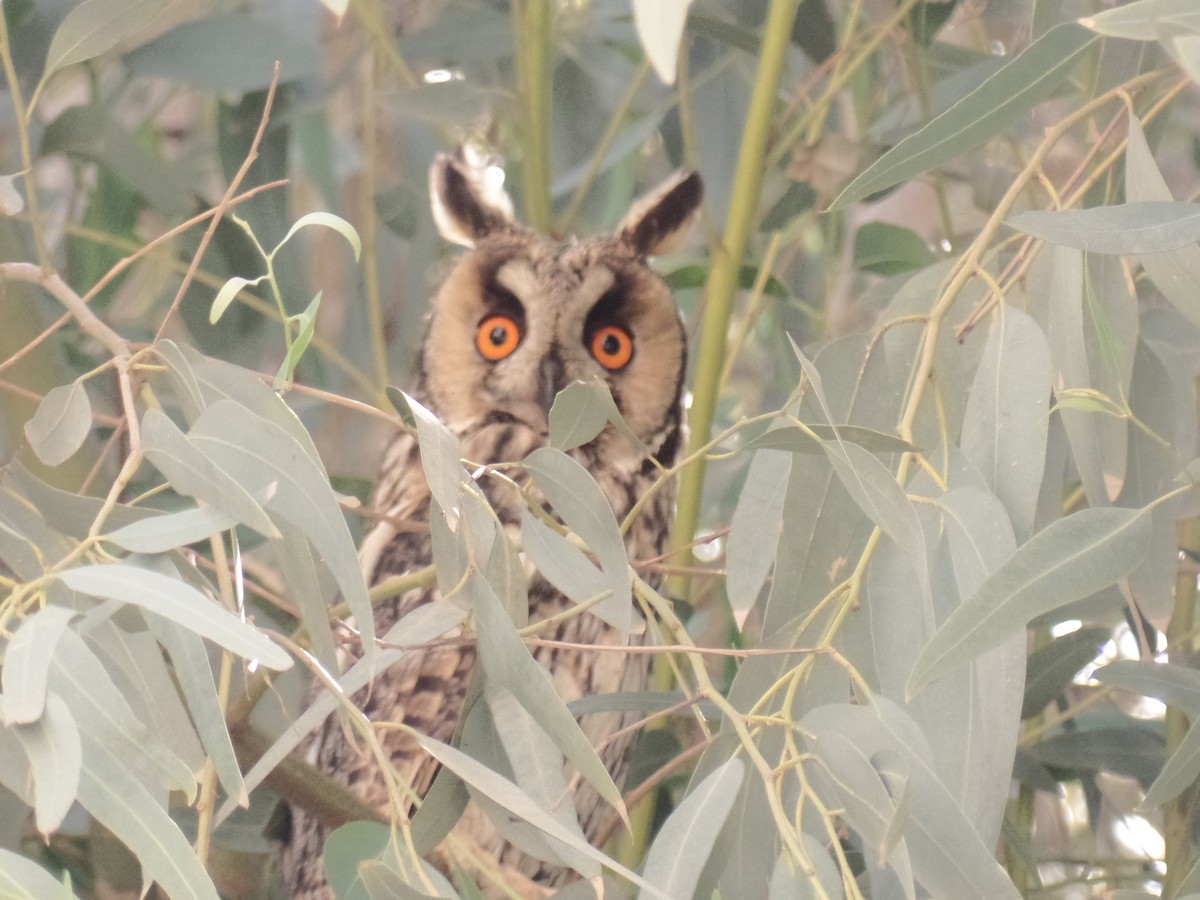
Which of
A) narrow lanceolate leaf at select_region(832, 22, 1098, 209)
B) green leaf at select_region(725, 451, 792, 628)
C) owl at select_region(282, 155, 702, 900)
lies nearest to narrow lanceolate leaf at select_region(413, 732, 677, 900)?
green leaf at select_region(725, 451, 792, 628)

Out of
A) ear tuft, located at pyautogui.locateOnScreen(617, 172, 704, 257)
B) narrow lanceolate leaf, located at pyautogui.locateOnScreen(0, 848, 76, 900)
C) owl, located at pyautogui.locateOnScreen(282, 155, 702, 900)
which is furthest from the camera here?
ear tuft, located at pyautogui.locateOnScreen(617, 172, 704, 257)

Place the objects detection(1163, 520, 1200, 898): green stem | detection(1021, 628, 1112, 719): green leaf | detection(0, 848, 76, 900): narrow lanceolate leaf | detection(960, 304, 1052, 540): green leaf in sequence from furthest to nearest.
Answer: detection(1021, 628, 1112, 719): green leaf → detection(1163, 520, 1200, 898): green stem → detection(960, 304, 1052, 540): green leaf → detection(0, 848, 76, 900): narrow lanceolate leaf

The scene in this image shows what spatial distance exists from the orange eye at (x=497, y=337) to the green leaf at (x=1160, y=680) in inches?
39.0

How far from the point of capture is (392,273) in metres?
2.15

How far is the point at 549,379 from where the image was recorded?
1814 mm

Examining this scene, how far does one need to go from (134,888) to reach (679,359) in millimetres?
914

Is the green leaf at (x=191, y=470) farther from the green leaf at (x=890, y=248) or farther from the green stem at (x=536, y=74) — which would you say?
the green leaf at (x=890, y=248)

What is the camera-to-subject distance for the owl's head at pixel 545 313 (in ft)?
6.03

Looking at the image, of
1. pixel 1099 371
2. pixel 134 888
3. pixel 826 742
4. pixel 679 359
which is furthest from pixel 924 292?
pixel 134 888

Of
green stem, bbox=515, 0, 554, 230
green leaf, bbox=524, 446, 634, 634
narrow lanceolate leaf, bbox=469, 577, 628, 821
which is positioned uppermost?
green stem, bbox=515, 0, 554, 230

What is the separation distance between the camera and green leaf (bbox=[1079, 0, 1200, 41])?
80 centimetres

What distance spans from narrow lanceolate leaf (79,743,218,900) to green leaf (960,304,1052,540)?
52 centimetres

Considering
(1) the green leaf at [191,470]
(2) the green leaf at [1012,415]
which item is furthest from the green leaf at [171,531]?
(2) the green leaf at [1012,415]

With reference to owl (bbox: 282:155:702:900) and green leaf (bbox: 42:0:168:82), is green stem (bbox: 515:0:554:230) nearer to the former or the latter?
owl (bbox: 282:155:702:900)
